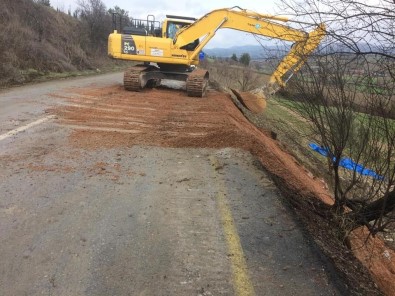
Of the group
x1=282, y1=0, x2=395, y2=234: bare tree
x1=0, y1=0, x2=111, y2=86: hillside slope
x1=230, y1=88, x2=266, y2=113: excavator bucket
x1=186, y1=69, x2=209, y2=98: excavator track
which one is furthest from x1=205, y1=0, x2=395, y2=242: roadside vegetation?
x1=0, y1=0, x2=111, y2=86: hillside slope

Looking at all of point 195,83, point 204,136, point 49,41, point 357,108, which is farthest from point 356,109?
point 49,41

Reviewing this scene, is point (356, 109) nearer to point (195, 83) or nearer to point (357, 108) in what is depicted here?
point (357, 108)

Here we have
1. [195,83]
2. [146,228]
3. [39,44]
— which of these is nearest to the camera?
[146,228]

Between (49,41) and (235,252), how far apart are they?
28.6 m

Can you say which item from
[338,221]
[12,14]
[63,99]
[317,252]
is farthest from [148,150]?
[12,14]

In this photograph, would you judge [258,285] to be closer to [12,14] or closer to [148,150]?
[148,150]

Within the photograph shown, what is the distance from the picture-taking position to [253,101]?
58.6 feet

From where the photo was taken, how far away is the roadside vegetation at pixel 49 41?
2083cm

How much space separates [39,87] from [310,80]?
13.9 m

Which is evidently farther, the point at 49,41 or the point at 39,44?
the point at 49,41

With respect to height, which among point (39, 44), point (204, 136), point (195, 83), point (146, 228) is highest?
point (39, 44)

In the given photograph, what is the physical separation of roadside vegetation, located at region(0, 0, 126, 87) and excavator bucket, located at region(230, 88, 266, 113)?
9438mm

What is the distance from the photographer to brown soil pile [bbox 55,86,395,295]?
5266 mm

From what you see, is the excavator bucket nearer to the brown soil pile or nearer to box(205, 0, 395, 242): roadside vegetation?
the brown soil pile
